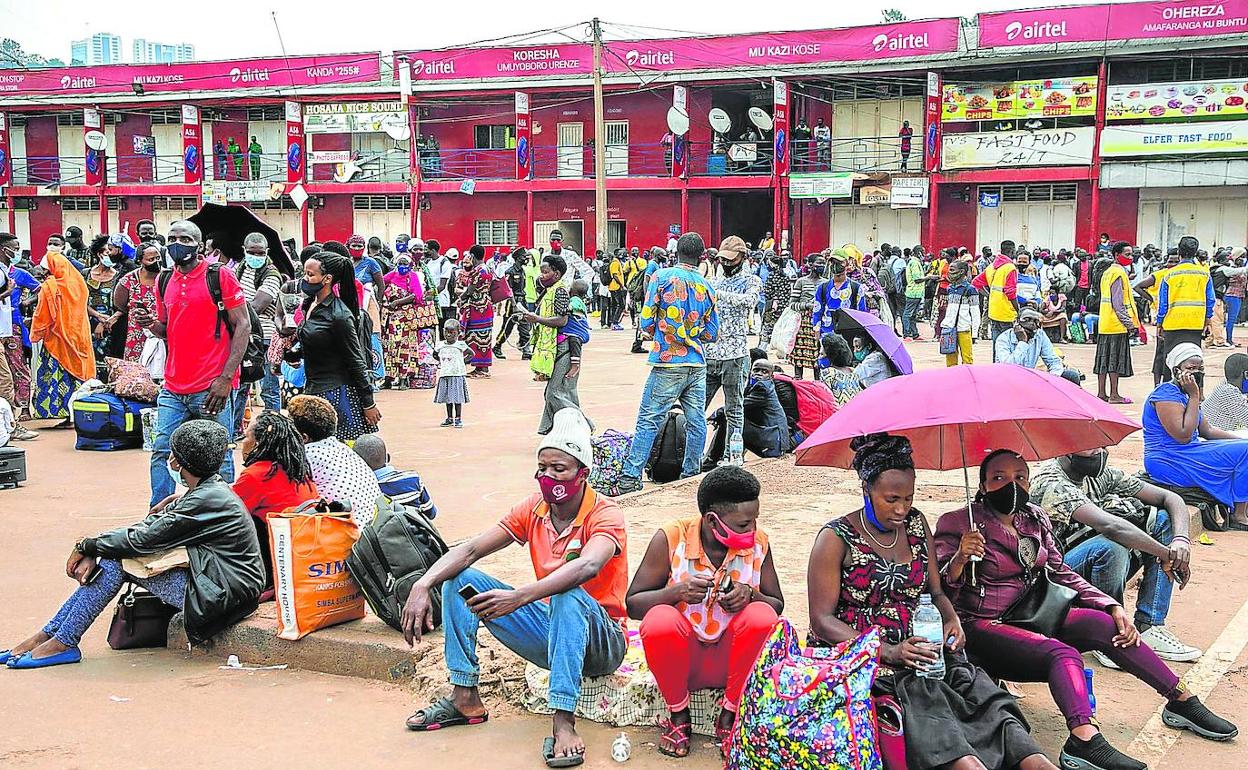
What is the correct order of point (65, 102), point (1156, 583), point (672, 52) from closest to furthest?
point (1156, 583) → point (672, 52) → point (65, 102)

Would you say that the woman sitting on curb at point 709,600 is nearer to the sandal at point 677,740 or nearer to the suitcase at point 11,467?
the sandal at point 677,740

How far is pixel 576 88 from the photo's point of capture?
116 ft

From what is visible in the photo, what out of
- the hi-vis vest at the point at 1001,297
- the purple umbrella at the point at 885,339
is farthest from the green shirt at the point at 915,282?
the purple umbrella at the point at 885,339

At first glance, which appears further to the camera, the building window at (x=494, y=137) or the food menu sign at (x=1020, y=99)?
the building window at (x=494, y=137)

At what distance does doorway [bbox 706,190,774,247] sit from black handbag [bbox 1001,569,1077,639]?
1259 inches

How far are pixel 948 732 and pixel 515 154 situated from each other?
113ft

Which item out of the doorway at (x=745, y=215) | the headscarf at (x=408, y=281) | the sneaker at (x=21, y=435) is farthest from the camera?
the doorway at (x=745, y=215)

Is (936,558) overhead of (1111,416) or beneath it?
beneath

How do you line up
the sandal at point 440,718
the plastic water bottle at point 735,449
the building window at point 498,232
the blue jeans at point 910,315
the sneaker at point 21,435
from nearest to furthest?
the sandal at point 440,718
the plastic water bottle at point 735,449
the sneaker at point 21,435
the blue jeans at point 910,315
the building window at point 498,232

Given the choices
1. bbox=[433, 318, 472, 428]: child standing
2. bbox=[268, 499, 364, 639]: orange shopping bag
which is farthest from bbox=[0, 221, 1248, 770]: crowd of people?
bbox=[433, 318, 472, 428]: child standing

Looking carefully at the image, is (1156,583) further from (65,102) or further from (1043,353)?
(65,102)

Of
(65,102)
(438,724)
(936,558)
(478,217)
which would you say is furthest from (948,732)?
(65,102)

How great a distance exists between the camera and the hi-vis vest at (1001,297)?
48.5ft

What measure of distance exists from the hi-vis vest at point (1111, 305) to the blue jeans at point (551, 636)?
10457 millimetres
